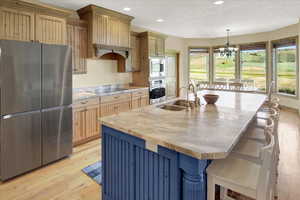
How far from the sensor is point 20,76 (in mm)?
2520

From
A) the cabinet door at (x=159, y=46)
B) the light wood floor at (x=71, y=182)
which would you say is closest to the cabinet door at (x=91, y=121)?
the light wood floor at (x=71, y=182)

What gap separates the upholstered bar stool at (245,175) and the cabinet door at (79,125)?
271 centimetres

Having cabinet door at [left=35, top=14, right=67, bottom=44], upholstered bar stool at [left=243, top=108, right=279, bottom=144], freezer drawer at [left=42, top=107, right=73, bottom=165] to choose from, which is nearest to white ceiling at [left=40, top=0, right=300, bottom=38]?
cabinet door at [left=35, top=14, right=67, bottom=44]

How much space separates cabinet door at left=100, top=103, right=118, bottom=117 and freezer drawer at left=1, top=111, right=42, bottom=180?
139 cm

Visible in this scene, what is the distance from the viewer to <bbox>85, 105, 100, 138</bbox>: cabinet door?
378 cm

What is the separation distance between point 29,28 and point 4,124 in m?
1.44

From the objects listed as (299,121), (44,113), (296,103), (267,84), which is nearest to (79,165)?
(44,113)

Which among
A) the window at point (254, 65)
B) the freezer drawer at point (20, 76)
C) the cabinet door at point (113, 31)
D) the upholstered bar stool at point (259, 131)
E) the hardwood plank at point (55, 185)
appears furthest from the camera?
the window at point (254, 65)

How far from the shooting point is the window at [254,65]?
23.9 feet

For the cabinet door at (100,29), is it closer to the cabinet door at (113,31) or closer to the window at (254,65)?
the cabinet door at (113,31)

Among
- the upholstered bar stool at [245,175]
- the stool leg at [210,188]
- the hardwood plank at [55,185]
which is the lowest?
the hardwood plank at [55,185]

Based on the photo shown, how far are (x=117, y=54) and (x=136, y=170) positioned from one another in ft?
12.2

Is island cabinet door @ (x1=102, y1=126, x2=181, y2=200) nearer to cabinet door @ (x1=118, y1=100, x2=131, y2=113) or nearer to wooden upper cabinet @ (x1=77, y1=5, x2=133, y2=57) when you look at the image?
cabinet door @ (x1=118, y1=100, x2=131, y2=113)

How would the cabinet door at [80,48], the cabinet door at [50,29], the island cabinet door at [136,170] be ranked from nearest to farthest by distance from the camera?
the island cabinet door at [136,170], the cabinet door at [50,29], the cabinet door at [80,48]
